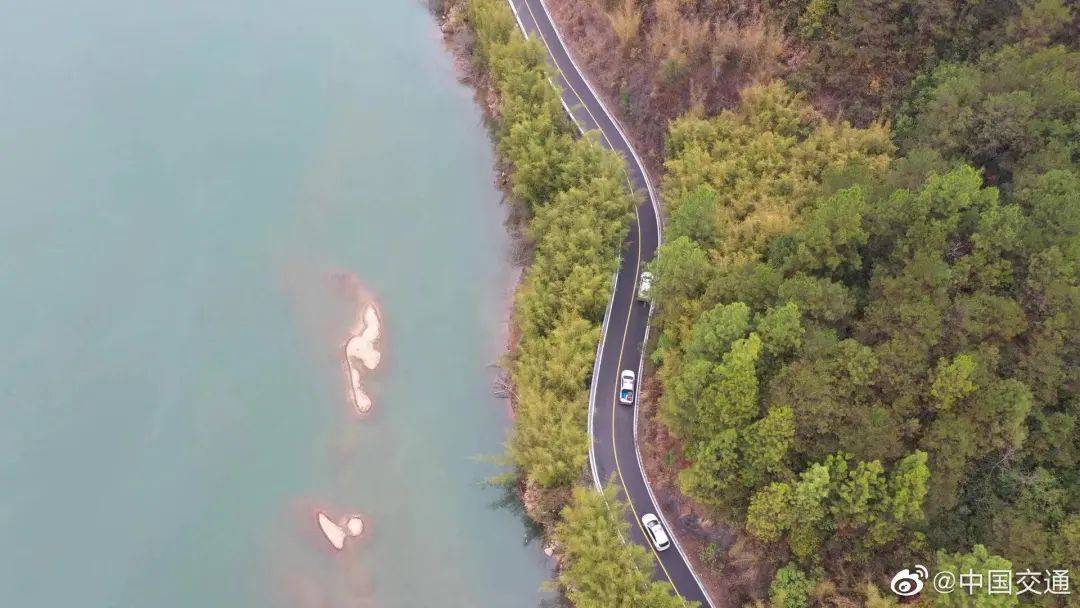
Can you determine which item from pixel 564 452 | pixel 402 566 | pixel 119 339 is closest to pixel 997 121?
pixel 564 452

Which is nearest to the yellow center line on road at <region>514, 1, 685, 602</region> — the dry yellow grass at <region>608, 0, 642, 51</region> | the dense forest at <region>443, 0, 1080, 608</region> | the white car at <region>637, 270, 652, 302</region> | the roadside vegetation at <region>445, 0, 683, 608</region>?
the white car at <region>637, 270, 652, 302</region>

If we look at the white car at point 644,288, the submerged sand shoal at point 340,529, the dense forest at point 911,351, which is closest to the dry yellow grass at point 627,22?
the white car at point 644,288

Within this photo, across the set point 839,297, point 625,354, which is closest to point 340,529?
point 625,354

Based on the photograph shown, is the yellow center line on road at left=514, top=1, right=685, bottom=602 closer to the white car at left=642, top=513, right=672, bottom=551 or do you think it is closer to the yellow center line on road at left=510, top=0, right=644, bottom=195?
the yellow center line on road at left=510, top=0, right=644, bottom=195

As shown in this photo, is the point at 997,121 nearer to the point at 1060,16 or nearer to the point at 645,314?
the point at 1060,16

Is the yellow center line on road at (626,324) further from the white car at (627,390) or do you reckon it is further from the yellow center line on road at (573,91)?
the white car at (627,390)
